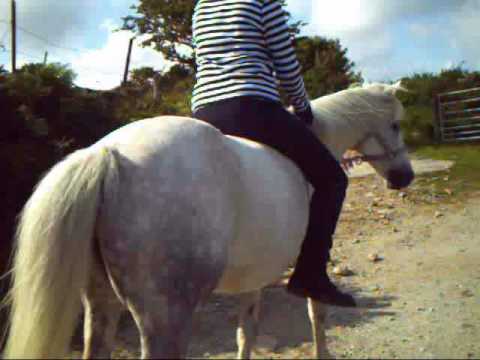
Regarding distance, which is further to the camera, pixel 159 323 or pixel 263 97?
pixel 263 97

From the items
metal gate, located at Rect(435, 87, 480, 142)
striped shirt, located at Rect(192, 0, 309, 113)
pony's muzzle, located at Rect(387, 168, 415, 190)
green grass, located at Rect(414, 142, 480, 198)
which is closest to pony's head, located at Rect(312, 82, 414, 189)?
pony's muzzle, located at Rect(387, 168, 415, 190)

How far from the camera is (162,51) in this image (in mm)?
25438

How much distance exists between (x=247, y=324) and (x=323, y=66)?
881 inches

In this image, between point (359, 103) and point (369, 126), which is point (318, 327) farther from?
point (359, 103)

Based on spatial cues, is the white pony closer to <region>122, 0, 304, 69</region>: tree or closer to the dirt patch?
the dirt patch

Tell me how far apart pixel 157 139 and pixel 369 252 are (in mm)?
5360

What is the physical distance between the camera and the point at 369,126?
13.4 ft

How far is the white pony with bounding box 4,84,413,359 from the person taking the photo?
2.13m

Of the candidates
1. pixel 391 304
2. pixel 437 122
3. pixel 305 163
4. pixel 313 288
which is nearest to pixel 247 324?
pixel 313 288

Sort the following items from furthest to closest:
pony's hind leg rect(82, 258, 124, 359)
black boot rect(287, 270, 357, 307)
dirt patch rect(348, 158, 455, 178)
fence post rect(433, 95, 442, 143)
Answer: fence post rect(433, 95, 442, 143) < dirt patch rect(348, 158, 455, 178) < black boot rect(287, 270, 357, 307) < pony's hind leg rect(82, 258, 124, 359)

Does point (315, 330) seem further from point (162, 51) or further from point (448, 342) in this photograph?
point (162, 51)

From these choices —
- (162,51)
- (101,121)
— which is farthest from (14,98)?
(162,51)

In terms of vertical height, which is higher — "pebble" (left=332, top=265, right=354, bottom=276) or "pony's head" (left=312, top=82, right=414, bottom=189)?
"pony's head" (left=312, top=82, right=414, bottom=189)

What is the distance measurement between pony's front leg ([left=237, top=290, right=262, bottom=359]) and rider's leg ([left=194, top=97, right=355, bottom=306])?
27.1 inches
